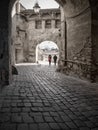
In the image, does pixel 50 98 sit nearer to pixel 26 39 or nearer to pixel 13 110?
pixel 13 110

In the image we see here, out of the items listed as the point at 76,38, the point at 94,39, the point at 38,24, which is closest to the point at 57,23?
the point at 38,24

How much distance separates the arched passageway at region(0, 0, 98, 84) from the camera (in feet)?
23.0

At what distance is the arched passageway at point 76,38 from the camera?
7.00 metres

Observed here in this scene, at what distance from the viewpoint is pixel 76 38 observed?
9516mm

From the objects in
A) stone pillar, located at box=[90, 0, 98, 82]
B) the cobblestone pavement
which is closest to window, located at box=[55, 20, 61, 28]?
stone pillar, located at box=[90, 0, 98, 82]

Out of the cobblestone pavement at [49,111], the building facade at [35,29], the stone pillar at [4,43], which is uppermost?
the building facade at [35,29]

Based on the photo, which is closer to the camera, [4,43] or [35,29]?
[4,43]

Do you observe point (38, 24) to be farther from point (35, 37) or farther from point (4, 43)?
point (4, 43)

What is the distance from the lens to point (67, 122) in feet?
11.2

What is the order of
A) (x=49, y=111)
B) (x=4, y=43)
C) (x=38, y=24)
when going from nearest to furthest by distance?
(x=49, y=111)
(x=4, y=43)
(x=38, y=24)

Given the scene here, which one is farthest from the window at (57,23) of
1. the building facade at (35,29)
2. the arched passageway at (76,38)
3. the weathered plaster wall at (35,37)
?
the arched passageway at (76,38)

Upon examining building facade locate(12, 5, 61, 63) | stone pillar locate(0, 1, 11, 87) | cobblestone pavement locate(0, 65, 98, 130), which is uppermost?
building facade locate(12, 5, 61, 63)

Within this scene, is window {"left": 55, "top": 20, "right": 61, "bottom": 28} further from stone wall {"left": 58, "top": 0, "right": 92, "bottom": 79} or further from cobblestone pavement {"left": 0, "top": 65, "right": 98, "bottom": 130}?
cobblestone pavement {"left": 0, "top": 65, "right": 98, "bottom": 130}

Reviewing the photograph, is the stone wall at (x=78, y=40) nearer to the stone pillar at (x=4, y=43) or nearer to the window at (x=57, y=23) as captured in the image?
the stone pillar at (x=4, y=43)
